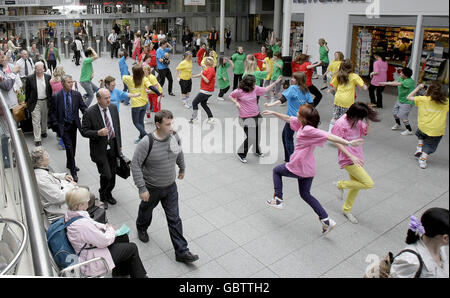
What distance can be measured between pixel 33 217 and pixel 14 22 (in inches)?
894

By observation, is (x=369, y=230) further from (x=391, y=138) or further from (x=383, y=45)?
(x=383, y=45)

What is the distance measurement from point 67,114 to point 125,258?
3239 millimetres

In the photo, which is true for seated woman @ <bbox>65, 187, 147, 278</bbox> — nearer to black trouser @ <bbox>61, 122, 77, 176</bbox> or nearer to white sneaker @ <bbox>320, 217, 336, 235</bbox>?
white sneaker @ <bbox>320, 217, 336, 235</bbox>

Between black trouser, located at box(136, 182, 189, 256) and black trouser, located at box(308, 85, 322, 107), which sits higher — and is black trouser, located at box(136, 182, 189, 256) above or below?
below

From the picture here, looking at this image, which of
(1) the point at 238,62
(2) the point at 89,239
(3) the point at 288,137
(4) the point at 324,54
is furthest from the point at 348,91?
(4) the point at 324,54

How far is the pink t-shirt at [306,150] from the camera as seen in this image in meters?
4.21

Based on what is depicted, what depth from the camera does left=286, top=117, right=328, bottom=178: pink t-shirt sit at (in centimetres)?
421

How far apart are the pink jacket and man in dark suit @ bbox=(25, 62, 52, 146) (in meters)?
4.65

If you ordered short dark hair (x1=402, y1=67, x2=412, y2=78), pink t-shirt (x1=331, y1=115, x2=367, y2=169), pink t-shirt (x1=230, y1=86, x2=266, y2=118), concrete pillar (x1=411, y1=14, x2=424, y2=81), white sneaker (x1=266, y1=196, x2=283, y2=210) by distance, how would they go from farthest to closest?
concrete pillar (x1=411, y1=14, x2=424, y2=81)
short dark hair (x1=402, y1=67, x2=412, y2=78)
pink t-shirt (x1=230, y1=86, x2=266, y2=118)
white sneaker (x1=266, y1=196, x2=283, y2=210)
pink t-shirt (x1=331, y1=115, x2=367, y2=169)

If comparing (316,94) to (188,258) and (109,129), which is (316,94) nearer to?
(109,129)

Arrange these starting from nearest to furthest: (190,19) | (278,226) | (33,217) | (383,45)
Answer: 1. (33,217)
2. (278,226)
3. (383,45)
4. (190,19)

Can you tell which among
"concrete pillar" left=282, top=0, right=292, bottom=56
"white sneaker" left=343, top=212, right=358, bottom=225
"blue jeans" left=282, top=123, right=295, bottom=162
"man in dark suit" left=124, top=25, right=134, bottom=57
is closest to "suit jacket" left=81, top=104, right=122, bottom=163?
"blue jeans" left=282, top=123, right=295, bottom=162

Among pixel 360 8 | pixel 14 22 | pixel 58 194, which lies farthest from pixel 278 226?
pixel 14 22

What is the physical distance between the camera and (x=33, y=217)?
6.61 ft
